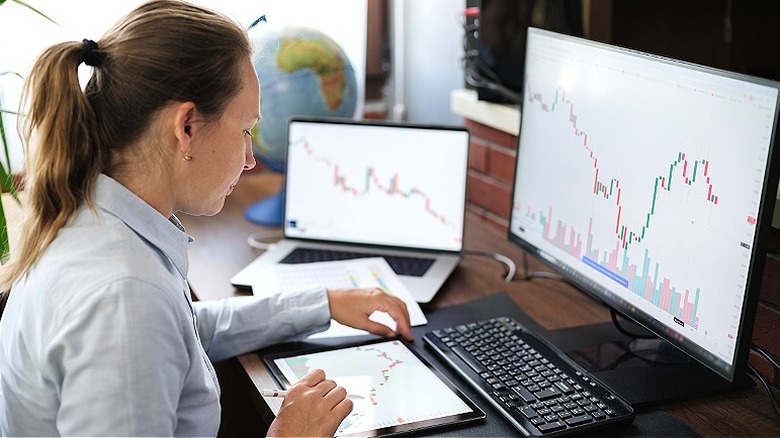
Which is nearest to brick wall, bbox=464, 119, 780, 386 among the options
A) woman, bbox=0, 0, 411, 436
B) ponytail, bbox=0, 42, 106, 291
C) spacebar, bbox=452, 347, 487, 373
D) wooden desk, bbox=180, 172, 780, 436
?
wooden desk, bbox=180, 172, 780, 436

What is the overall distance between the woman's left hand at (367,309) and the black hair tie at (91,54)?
509 mm

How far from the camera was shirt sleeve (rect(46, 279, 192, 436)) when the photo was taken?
830 mm

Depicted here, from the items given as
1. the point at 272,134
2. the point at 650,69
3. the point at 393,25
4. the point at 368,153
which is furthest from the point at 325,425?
the point at 393,25

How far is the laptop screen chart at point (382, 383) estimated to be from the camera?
1.07m

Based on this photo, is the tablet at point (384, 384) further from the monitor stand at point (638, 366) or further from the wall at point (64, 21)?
the wall at point (64, 21)

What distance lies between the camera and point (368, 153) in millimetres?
A: 1625

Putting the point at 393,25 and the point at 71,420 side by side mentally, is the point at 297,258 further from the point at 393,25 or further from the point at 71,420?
the point at 393,25

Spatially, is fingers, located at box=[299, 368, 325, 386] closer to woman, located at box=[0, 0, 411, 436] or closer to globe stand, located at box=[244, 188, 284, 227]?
woman, located at box=[0, 0, 411, 436]

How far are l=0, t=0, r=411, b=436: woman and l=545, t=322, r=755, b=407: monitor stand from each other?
0.37 meters

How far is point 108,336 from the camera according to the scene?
32.8 inches

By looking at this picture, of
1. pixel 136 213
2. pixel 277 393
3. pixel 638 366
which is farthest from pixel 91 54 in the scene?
pixel 638 366

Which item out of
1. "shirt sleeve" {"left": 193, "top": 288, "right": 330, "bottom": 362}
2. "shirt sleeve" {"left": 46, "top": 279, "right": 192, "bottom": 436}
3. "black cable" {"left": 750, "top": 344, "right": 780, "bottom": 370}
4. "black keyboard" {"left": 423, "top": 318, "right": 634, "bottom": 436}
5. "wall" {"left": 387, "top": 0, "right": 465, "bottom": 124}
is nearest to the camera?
"shirt sleeve" {"left": 46, "top": 279, "right": 192, "bottom": 436}

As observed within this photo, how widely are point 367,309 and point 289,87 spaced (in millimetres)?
657

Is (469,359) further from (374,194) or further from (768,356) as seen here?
(374,194)
